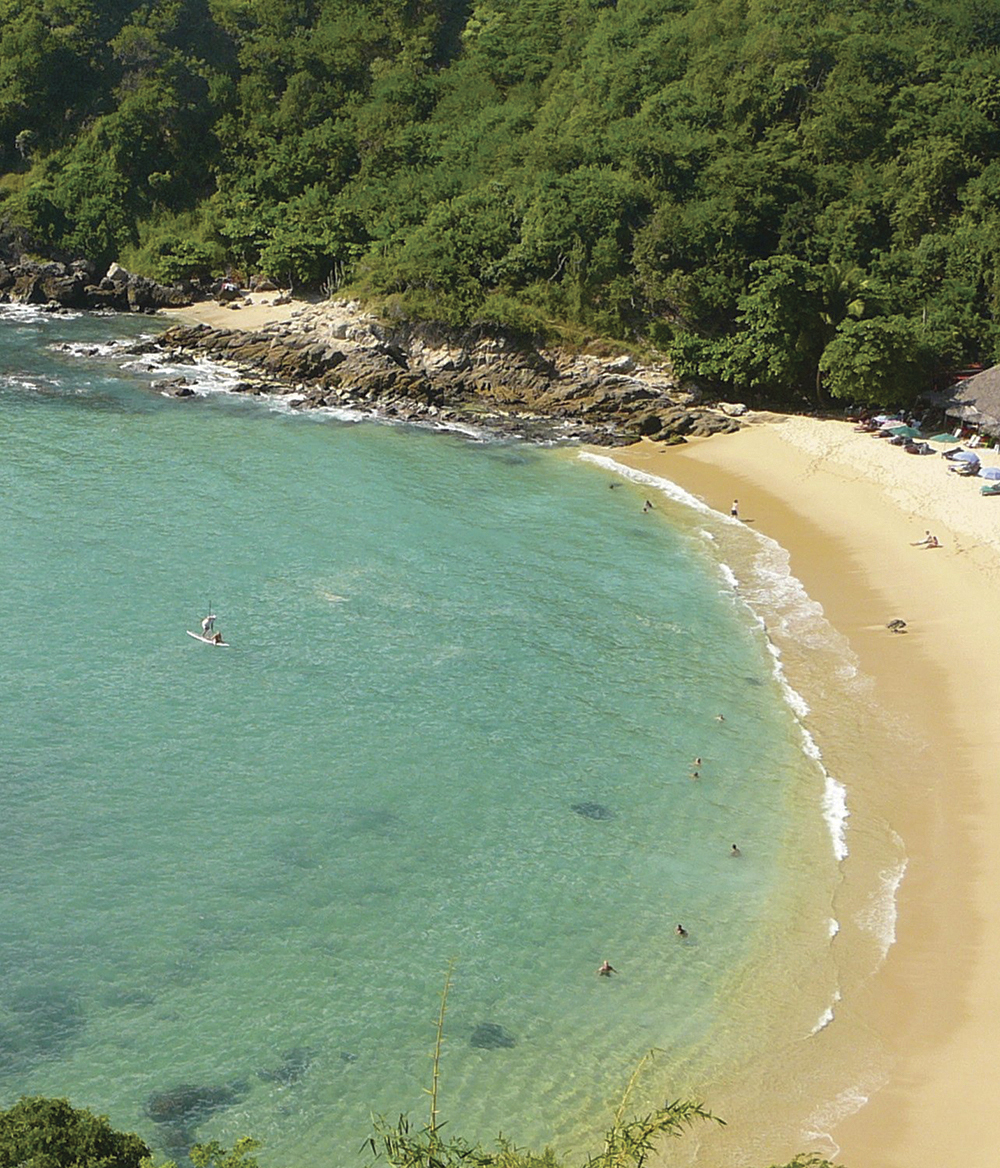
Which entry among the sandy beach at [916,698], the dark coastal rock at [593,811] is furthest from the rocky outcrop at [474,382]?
the dark coastal rock at [593,811]

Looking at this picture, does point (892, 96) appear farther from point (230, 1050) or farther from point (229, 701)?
point (230, 1050)

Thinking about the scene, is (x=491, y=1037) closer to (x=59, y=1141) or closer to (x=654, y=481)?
(x=59, y=1141)

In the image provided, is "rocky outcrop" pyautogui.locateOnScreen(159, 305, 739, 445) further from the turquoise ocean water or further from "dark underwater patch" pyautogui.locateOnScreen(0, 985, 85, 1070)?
"dark underwater patch" pyautogui.locateOnScreen(0, 985, 85, 1070)

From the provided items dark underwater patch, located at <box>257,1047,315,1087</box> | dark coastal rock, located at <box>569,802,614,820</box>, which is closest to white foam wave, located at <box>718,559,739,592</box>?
dark coastal rock, located at <box>569,802,614,820</box>

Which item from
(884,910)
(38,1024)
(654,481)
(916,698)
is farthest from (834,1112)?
(654,481)

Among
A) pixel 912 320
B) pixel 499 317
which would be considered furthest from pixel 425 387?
pixel 912 320
